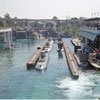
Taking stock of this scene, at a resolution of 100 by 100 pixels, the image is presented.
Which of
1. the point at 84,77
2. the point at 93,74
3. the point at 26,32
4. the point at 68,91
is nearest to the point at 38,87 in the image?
the point at 68,91

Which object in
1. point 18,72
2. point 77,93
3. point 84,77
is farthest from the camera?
point 18,72

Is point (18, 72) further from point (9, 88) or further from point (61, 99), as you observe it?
point (61, 99)

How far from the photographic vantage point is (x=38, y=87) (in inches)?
1032

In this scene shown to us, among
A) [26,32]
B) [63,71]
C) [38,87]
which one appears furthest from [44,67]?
[26,32]

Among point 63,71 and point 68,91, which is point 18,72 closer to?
point 63,71

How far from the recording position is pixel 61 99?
71.7 feet

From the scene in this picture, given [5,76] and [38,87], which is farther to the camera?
[5,76]

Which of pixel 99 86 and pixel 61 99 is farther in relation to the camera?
pixel 99 86

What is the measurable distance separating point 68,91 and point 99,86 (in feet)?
14.8

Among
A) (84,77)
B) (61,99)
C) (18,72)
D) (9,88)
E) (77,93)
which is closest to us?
(61,99)

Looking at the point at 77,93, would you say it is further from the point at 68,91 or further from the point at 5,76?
the point at 5,76

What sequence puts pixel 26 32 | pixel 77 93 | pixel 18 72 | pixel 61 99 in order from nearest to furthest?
pixel 61 99
pixel 77 93
pixel 18 72
pixel 26 32

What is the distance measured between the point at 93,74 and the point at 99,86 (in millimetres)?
5414

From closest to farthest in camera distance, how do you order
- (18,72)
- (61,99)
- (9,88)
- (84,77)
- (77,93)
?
(61,99) < (77,93) < (9,88) < (84,77) < (18,72)
